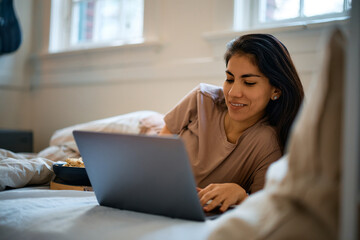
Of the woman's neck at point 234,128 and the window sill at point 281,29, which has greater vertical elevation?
the window sill at point 281,29

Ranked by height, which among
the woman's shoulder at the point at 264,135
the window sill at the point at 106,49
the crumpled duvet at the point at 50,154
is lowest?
the crumpled duvet at the point at 50,154

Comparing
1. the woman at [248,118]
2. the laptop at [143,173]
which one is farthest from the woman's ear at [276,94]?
the laptop at [143,173]

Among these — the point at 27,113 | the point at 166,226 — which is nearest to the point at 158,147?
the point at 166,226

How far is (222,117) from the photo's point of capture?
1388 millimetres

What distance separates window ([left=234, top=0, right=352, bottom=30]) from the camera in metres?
1.78

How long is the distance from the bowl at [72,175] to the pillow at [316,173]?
0.70 m

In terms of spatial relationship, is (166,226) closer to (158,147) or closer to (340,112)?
(158,147)

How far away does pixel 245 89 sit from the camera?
1263mm

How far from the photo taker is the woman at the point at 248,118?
1.24 m

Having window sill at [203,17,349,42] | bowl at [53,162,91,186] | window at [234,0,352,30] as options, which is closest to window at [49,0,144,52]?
window sill at [203,17,349,42]

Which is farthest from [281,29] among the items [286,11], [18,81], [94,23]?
[18,81]

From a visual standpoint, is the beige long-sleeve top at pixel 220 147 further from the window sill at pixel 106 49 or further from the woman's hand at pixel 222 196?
the window sill at pixel 106 49

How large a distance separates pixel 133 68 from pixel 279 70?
1296 mm

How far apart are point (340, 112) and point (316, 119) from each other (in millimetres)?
40
